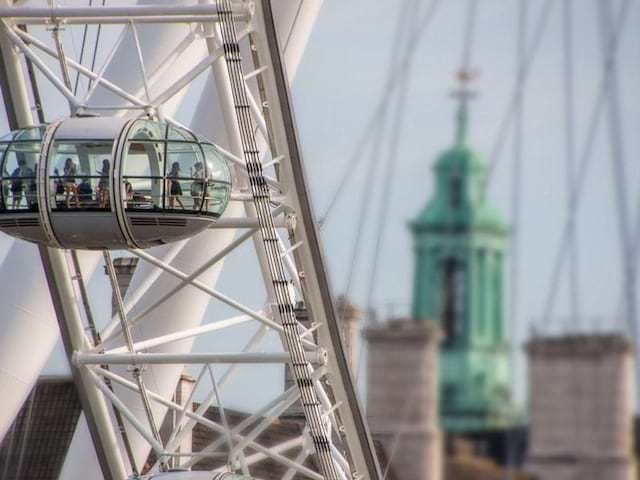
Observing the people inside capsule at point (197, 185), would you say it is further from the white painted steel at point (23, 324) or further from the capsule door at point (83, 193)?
the white painted steel at point (23, 324)

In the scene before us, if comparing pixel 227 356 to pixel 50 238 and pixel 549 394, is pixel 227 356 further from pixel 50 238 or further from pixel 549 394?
pixel 549 394

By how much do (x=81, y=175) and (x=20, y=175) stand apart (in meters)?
0.77

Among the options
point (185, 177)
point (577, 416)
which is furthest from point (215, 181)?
point (577, 416)

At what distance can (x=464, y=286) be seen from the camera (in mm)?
5969

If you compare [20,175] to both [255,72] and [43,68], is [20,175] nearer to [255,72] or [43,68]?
[43,68]

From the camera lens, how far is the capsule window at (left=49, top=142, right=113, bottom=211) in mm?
18812

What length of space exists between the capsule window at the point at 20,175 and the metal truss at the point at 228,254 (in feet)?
2.89

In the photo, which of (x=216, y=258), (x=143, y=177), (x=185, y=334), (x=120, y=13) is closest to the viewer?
(x=143, y=177)

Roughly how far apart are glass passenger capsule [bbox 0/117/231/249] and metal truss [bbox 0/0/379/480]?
22.0 inches

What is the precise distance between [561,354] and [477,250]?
504 millimetres

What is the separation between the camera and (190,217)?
61.9 ft

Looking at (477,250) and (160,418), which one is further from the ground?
(160,418)

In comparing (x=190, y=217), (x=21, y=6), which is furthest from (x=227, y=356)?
(x=21, y=6)

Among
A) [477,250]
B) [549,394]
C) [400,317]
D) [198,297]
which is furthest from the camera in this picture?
[198,297]
